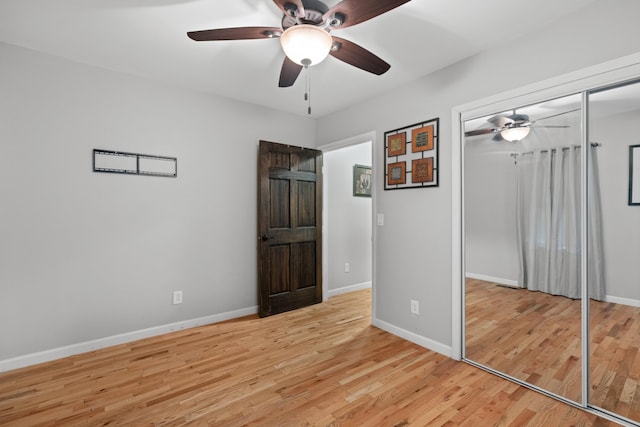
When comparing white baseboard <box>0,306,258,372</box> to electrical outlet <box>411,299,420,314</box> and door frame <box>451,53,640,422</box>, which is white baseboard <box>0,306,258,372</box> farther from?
door frame <box>451,53,640,422</box>

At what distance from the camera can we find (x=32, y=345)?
7.99 feet

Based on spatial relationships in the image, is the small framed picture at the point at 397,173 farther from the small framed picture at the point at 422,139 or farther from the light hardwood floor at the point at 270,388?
the light hardwood floor at the point at 270,388

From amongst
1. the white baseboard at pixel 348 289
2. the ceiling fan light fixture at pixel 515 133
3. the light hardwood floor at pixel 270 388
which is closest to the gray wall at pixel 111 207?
the light hardwood floor at pixel 270 388

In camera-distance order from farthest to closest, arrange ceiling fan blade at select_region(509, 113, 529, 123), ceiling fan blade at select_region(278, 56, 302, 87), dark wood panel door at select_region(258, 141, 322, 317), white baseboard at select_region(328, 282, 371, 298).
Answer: white baseboard at select_region(328, 282, 371, 298)
dark wood panel door at select_region(258, 141, 322, 317)
ceiling fan blade at select_region(509, 113, 529, 123)
ceiling fan blade at select_region(278, 56, 302, 87)

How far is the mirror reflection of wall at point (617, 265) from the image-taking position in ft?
5.74

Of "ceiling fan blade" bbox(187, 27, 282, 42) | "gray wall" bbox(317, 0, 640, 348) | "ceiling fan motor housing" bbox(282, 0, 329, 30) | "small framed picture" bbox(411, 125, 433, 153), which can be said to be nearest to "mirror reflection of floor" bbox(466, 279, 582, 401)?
"gray wall" bbox(317, 0, 640, 348)

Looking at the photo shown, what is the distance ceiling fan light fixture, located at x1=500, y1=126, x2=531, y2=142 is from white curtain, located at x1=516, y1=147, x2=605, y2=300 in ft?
0.47

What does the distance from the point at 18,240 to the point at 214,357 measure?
1826mm

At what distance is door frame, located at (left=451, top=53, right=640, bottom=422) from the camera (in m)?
1.78

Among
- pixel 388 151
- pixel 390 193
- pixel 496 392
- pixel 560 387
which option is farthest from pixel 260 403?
pixel 388 151

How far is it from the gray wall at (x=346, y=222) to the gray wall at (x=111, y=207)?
1231 mm

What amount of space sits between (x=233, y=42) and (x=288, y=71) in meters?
0.54

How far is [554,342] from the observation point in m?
2.05

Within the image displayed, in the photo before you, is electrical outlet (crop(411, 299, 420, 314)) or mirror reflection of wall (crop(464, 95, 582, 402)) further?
electrical outlet (crop(411, 299, 420, 314))
